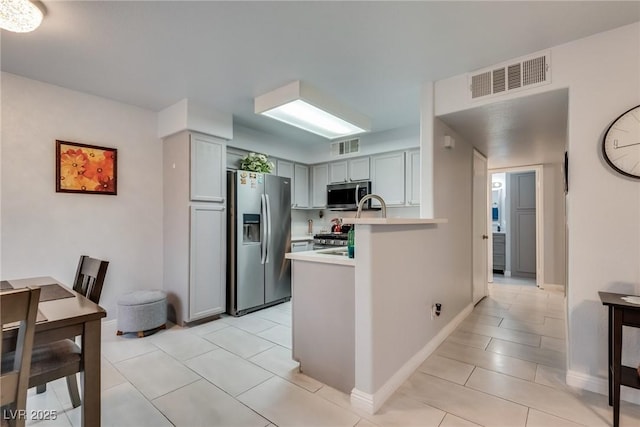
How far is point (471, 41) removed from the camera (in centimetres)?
216

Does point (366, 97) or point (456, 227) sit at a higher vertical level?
point (366, 97)

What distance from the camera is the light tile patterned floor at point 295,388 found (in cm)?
179

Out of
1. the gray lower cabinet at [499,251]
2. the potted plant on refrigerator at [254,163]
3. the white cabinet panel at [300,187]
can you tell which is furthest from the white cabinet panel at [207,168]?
the gray lower cabinet at [499,251]

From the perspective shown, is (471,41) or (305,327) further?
(305,327)

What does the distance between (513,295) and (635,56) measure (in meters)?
3.70

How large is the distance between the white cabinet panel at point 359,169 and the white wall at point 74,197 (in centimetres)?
278

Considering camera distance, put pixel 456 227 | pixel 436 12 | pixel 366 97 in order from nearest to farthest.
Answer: pixel 436 12 < pixel 366 97 < pixel 456 227

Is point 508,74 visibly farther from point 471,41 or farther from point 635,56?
point 635,56

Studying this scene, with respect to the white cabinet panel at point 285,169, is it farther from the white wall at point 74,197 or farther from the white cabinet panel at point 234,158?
the white wall at point 74,197

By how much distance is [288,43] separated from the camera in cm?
217

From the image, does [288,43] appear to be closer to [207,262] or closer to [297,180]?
[207,262]

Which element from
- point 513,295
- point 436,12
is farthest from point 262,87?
point 513,295

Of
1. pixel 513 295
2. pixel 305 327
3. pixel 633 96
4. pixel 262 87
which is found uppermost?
pixel 262 87

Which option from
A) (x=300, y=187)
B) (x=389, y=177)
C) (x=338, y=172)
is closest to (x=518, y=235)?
(x=389, y=177)
